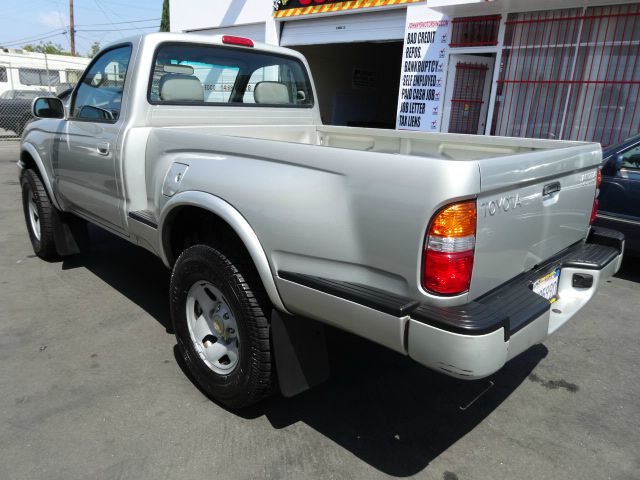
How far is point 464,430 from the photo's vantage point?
2.65 meters

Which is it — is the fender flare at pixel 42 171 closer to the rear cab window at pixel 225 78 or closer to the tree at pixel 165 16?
the rear cab window at pixel 225 78

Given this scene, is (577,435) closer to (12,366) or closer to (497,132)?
(12,366)

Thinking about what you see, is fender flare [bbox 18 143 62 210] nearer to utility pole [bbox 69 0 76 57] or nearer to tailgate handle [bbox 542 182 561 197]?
tailgate handle [bbox 542 182 561 197]

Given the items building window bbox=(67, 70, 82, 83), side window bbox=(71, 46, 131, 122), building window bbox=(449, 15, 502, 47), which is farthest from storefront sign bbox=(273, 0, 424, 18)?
building window bbox=(67, 70, 82, 83)

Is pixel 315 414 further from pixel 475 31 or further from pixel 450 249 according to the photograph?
pixel 475 31

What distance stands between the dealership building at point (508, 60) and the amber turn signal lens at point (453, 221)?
676cm

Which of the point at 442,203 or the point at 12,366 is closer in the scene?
the point at 442,203

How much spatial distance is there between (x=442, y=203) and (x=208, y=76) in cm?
267

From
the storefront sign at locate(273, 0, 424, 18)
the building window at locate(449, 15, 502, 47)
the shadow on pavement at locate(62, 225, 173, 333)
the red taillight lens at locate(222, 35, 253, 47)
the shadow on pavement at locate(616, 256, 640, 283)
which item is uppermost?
the storefront sign at locate(273, 0, 424, 18)

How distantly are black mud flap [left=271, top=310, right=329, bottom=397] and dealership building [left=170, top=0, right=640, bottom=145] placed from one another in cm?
674

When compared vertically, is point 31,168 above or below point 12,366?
above

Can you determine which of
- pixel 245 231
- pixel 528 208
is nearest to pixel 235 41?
pixel 245 231

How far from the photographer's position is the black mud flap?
237 cm

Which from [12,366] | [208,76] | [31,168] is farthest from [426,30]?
[12,366]
